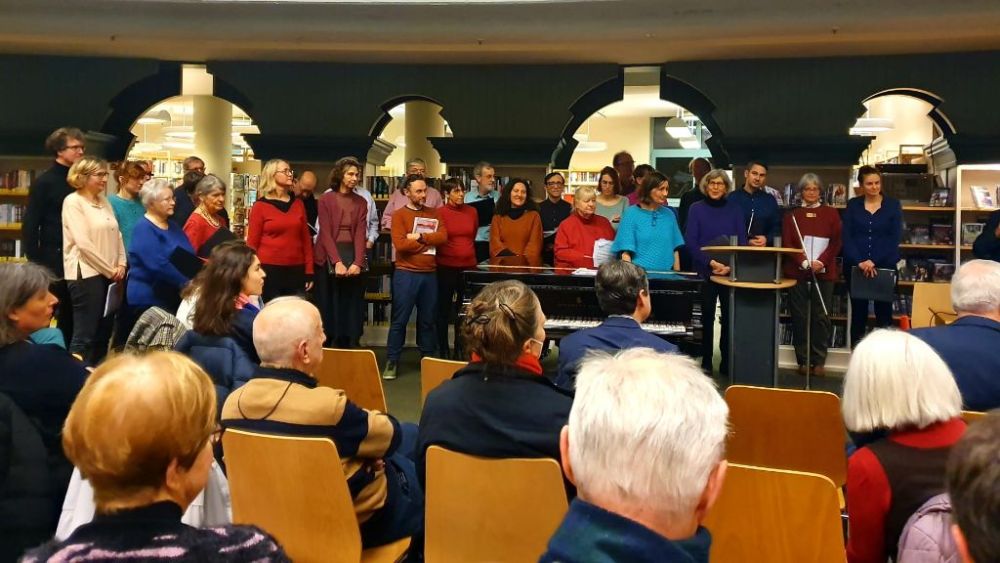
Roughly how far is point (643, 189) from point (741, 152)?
2.04 meters

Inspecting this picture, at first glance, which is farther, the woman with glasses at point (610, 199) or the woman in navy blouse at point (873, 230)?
the woman with glasses at point (610, 199)

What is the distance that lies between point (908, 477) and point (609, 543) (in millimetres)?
1119

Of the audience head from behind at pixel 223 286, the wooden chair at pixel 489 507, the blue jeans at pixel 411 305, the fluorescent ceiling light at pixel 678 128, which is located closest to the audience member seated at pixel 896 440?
the wooden chair at pixel 489 507

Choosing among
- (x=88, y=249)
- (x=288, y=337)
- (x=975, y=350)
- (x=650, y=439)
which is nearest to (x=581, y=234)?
(x=88, y=249)

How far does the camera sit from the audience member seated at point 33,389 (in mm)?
2027

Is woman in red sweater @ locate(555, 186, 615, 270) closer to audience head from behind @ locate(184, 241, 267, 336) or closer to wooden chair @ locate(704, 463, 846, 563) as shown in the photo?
audience head from behind @ locate(184, 241, 267, 336)

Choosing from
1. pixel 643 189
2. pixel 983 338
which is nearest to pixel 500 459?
pixel 983 338

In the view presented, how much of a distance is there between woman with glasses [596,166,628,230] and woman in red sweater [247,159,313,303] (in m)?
2.43

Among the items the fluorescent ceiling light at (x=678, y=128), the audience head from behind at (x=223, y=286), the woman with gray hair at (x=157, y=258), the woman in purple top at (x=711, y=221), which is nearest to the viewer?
the audience head from behind at (x=223, y=286)

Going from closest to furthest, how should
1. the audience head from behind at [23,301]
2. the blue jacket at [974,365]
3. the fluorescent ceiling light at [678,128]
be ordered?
the audience head from behind at [23,301] → the blue jacket at [974,365] → the fluorescent ceiling light at [678,128]

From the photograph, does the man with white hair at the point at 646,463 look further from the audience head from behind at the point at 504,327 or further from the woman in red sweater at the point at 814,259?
the woman in red sweater at the point at 814,259

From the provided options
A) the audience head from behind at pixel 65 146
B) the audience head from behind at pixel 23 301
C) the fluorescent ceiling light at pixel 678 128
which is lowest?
the audience head from behind at pixel 23 301

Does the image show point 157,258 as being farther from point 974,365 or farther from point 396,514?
point 974,365

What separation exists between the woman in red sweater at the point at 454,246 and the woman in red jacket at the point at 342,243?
A: 0.69m
